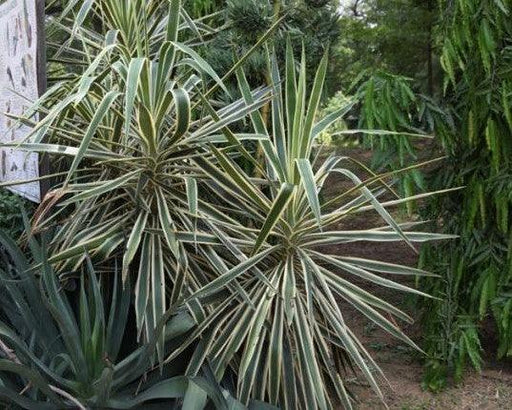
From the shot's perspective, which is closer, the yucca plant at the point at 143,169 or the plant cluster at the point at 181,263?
the plant cluster at the point at 181,263

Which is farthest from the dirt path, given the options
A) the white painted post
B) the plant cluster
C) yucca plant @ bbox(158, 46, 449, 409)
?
the white painted post

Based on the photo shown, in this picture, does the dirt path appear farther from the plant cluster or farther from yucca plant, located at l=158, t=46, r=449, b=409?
the plant cluster

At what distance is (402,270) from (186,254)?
0.94 meters

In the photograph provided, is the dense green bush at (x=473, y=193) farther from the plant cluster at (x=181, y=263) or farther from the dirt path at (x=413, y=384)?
the plant cluster at (x=181, y=263)

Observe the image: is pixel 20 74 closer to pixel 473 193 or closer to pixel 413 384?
pixel 473 193

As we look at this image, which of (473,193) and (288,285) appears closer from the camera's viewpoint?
(288,285)

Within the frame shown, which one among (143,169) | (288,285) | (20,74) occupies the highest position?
(20,74)

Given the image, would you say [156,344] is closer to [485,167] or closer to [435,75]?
[485,167]

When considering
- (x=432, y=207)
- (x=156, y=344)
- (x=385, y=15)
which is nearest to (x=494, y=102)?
(x=432, y=207)

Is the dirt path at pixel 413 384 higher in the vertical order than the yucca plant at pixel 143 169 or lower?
lower

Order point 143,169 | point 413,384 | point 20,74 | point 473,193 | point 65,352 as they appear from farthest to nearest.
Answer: point 413,384, point 473,193, point 20,74, point 143,169, point 65,352

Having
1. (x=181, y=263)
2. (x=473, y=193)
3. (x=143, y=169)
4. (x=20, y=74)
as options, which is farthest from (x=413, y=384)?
(x=20, y=74)

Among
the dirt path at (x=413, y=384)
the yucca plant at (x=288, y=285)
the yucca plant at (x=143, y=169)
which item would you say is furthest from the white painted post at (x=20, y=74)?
the dirt path at (x=413, y=384)

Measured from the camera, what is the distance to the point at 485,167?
161 inches
